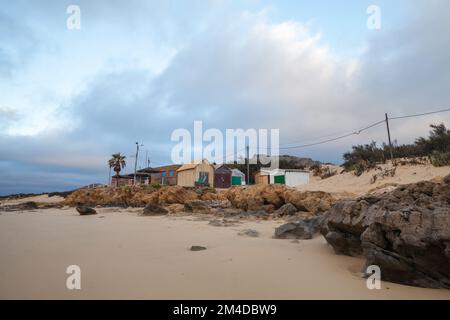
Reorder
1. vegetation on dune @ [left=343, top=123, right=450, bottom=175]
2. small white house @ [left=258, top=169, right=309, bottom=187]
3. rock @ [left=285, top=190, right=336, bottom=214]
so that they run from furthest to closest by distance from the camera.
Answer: small white house @ [left=258, top=169, right=309, bottom=187]
vegetation on dune @ [left=343, top=123, right=450, bottom=175]
rock @ [left=285, top=190, right=336, bottom=214]

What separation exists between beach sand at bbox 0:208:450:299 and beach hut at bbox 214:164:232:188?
37357 mm

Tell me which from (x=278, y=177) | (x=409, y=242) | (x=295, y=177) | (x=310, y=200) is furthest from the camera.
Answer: (x=278, y=177)

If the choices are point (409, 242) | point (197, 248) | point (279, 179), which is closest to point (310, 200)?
point (197, 248)

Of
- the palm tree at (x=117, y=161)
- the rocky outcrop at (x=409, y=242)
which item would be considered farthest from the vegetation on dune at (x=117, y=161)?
the rocky outcrop at (x=409, y=242)

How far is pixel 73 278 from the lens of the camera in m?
3.06

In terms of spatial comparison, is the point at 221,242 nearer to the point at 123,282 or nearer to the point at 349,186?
the point at 123,282

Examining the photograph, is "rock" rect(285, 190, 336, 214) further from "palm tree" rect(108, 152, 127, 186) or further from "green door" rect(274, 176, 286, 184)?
"palm tree" rect(108, 152, 127, 186)

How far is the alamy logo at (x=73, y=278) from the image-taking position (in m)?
2.85

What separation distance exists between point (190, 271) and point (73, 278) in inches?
49.1

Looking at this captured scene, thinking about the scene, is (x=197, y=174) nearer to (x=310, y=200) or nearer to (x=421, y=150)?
(x=421, y=150)

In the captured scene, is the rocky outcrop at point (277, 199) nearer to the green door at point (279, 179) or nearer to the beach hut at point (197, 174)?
the green door at point (279, 179)

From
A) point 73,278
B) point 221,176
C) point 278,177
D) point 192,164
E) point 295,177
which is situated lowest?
point 73,278

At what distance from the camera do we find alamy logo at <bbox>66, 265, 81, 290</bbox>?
2.85 meters

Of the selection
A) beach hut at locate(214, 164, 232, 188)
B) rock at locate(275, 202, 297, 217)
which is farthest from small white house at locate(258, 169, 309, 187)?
rock at locate(275, 202, 297, 217)
